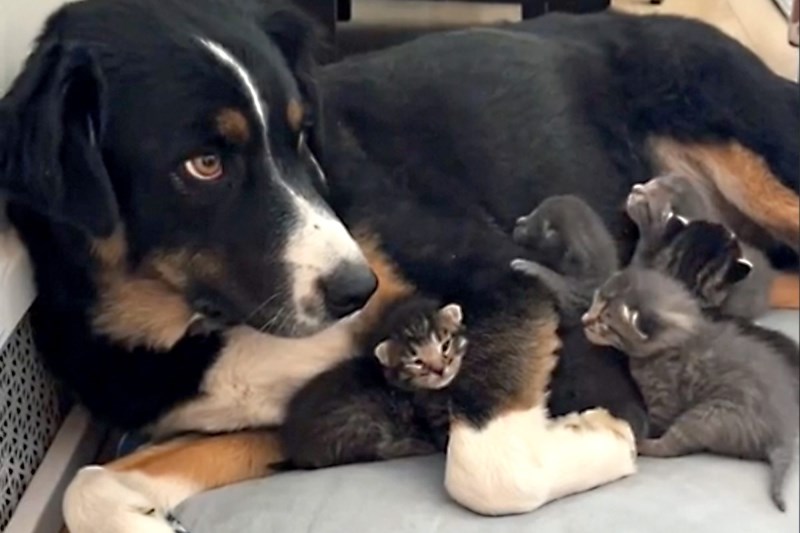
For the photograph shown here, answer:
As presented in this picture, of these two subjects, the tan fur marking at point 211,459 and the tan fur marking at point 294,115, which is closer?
the tan fur marking at point 294,115

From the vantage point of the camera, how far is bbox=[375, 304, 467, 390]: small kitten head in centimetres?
161

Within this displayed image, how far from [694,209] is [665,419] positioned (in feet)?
1.19

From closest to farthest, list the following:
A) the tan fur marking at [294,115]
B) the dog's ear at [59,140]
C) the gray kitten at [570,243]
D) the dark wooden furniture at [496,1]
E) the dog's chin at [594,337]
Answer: the dog's ear at [59,140], the tan fur marking at [294,115], the dog's chin at [594,337], the gray kitten at [570,243], the dark wooden furniture at [496,1]

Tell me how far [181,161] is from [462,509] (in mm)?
528

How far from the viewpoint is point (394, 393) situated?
1693 millimetres

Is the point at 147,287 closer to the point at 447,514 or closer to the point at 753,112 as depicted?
the point at 447,514

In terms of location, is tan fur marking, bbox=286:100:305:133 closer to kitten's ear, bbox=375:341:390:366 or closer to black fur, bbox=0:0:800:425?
black fur, bbox=0:0:800:425

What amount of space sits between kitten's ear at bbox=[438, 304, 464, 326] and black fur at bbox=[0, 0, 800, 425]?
0.05 meters

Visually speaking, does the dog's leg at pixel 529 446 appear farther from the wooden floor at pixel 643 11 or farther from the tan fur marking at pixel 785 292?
the wooden floor at pixel 643 11

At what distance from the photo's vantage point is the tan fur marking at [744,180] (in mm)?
1960

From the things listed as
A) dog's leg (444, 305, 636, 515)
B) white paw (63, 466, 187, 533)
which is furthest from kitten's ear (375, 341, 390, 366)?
white paw (63, 466, 187, 533)

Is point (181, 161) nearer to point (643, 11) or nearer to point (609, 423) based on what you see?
point (609, 423)

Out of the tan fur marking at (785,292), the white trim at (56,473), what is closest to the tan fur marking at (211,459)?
the white trim at (56,473)

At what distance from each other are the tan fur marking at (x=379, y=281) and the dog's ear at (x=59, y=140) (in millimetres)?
334
